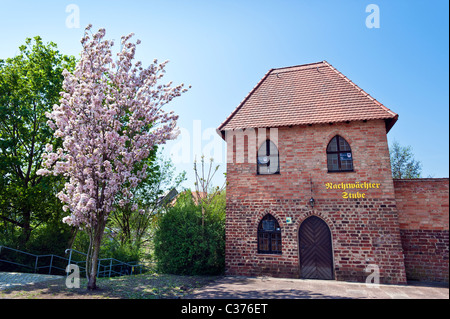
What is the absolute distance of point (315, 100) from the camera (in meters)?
11.3

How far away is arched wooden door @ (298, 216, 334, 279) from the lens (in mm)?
9508

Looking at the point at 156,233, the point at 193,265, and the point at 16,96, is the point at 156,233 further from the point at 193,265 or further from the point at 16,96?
the point at 16,96

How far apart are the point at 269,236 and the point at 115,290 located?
5825 mm

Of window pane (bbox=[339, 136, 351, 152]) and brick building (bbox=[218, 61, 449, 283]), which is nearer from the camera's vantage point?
brick building (bbox=[218, 61, 449, 283])

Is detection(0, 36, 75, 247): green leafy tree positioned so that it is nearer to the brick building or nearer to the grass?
the grass

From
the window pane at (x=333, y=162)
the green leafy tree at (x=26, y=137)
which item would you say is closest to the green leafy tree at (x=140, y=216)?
the green leafy tree at (x=26, y=137)

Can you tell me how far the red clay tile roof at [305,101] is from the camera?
10266 millimetres

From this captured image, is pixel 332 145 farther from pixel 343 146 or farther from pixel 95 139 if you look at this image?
pixel 95 139

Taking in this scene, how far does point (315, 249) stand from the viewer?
9688mm

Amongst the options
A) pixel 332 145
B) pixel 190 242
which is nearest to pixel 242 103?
pixel 332 145

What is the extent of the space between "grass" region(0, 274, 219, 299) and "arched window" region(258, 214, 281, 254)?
270 cm

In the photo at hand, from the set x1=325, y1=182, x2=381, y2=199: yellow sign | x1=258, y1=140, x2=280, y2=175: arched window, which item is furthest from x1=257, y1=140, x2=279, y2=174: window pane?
x1=325, y1=182, x2=381, y2=199: yellow sign

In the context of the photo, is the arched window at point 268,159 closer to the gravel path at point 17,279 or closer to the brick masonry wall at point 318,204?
the brick masonry wall at point 318,204
